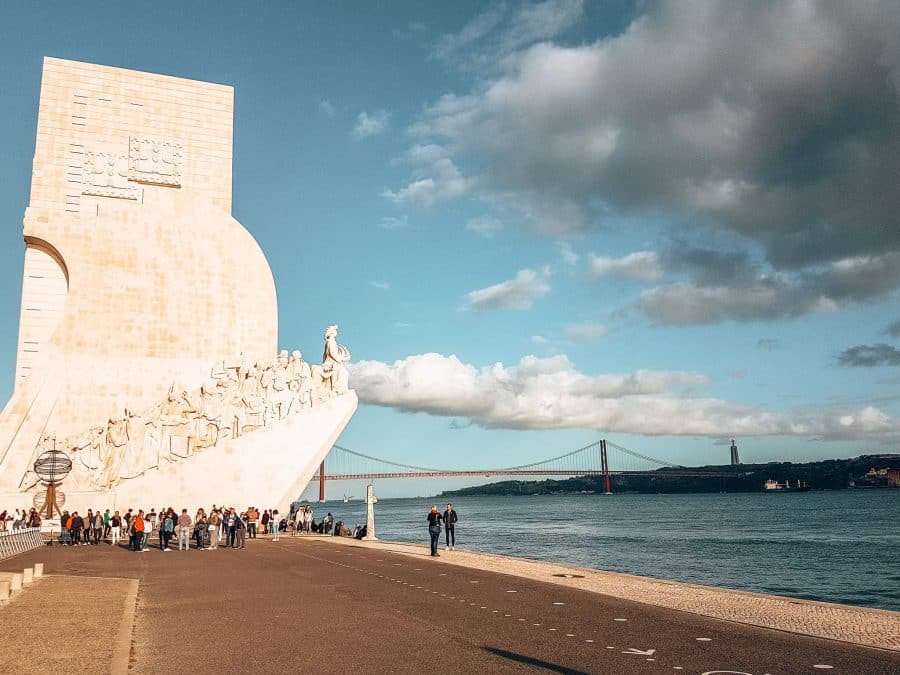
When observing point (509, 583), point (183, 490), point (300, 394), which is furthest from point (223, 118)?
point (509, 583)

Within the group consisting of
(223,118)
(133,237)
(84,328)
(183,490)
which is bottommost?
(183,490)

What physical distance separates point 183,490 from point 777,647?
19.7m

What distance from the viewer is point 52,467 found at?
20109 millimetres

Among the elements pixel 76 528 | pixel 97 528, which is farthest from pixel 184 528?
pixel 97 528

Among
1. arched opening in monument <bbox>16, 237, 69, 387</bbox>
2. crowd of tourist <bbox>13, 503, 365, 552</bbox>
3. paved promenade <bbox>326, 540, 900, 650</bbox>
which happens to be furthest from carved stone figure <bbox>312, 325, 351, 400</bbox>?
paved promenade <bbox>326, 540, 900, 650</bbox>

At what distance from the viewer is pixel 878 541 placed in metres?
27.4

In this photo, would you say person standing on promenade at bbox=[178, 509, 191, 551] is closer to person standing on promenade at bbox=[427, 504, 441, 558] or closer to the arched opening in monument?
person standing on promenade at bbox=[427, 504, 441, 558]

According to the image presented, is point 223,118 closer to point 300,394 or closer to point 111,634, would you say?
point 300,394

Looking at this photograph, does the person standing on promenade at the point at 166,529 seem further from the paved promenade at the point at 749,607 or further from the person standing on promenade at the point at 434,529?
the paved promenade at the point at 749,607

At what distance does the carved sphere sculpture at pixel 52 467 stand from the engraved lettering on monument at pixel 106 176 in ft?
39.4

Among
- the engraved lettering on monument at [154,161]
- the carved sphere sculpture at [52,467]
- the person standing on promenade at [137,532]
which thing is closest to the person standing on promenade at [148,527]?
the person standing on promenade at [137,532]

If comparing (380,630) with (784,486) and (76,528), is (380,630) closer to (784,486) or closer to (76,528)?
(76,528)

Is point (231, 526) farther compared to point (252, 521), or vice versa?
point (252, 521)

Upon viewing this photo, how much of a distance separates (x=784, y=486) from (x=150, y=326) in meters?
85.1
